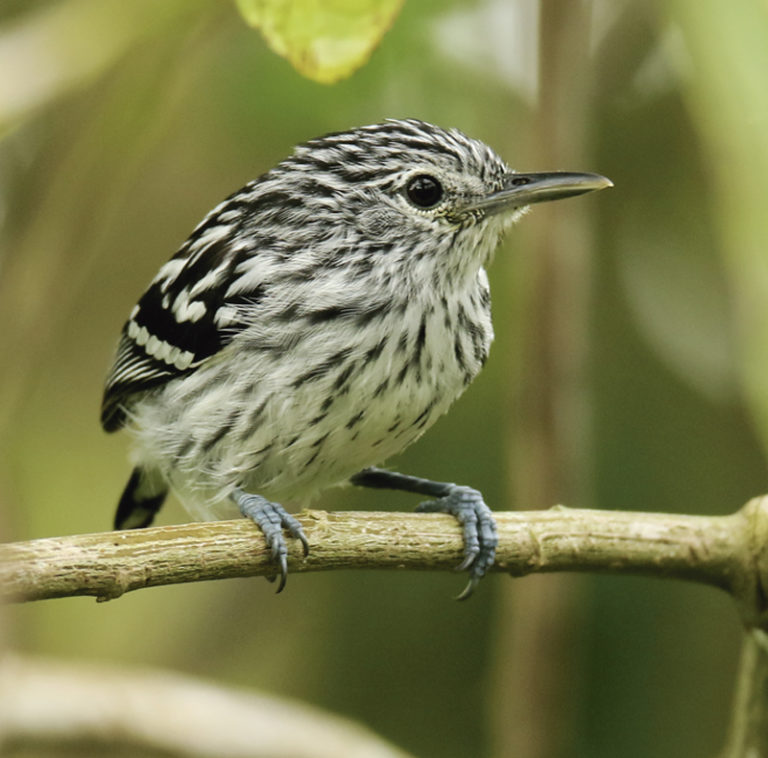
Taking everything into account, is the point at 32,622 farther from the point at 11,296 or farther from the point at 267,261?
the point at 11,296

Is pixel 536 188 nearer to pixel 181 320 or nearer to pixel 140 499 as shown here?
pixel 181 320

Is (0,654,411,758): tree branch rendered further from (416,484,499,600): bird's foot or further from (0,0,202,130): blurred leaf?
(0,0,202,130): blurred leaf

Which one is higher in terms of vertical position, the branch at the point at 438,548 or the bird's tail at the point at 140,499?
the bird's tail at the point at 140,499

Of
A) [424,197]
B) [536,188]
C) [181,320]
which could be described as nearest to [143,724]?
[181,320]

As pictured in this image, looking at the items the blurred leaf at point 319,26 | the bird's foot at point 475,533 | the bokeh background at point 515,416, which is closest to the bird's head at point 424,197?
the bokeh background at point 515,416

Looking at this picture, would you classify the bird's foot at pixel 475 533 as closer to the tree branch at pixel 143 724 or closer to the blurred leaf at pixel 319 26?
the tree branch at pixel 143 724

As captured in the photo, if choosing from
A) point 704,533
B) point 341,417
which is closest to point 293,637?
point 341,417
